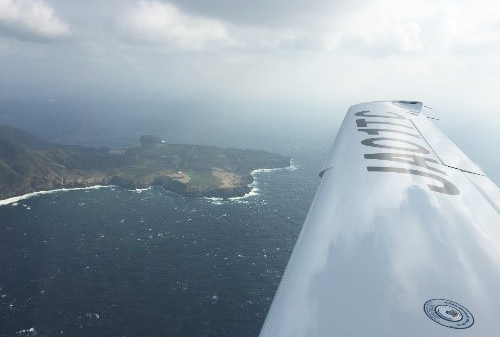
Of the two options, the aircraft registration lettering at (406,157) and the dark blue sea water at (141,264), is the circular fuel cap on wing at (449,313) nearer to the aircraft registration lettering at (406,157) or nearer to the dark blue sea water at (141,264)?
the aircraft registration lettering at (406,157)

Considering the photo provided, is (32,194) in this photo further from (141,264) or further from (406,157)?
(406,157)

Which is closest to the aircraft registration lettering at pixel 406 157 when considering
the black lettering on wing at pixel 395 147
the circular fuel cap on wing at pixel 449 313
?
the black lettering on wing at pixel 395 147

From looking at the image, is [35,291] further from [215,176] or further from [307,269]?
[215,176]

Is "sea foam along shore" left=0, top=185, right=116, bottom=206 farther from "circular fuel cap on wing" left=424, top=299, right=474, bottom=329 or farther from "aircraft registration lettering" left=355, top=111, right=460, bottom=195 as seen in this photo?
"circular fuel cap on wing" left=424, top=299, right=474, bottom=329

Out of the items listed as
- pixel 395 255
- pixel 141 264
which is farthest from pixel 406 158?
pixel 141 264

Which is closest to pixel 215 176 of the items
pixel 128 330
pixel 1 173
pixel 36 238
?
pixel 36 238
